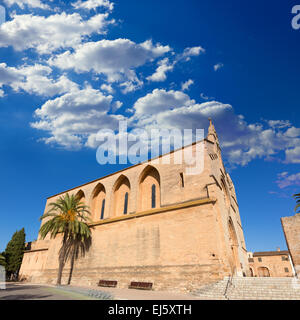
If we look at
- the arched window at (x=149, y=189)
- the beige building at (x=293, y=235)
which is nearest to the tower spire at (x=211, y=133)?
the arched window at (x=149, y=189)

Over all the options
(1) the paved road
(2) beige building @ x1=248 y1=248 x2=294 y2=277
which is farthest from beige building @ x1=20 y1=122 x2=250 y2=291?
(2) beige building @ x1=248 y1=248 x2=294 y2=277

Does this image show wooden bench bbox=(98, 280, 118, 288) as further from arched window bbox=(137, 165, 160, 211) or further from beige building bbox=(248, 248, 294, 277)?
beige building bbox=(248, 248, 294, 277)

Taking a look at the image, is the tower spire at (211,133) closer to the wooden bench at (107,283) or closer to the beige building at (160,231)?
the beige building at (160,231)

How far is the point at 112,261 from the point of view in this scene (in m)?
20.3

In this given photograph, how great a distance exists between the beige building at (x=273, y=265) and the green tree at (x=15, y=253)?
40345 millimetres

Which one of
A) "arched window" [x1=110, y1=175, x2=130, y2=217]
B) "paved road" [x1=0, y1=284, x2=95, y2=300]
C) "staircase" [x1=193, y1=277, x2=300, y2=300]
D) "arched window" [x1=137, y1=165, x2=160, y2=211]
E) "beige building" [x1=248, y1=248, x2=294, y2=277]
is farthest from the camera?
"beige building" [x1=248, y1=248, x2=294, y2=277]

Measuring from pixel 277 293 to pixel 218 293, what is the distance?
3216 millimetres

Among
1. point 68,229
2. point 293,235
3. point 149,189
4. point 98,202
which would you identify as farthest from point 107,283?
point 293,235

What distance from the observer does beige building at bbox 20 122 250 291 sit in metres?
15.6

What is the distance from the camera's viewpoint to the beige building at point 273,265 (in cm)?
3916

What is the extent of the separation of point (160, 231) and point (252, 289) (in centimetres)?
806

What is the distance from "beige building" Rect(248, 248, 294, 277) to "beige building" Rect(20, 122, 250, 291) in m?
26.0

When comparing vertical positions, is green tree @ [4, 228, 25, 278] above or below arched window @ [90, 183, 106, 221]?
below

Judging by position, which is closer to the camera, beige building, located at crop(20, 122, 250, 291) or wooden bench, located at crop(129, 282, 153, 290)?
beige building, located at crop(20, 122, 250, 291)
